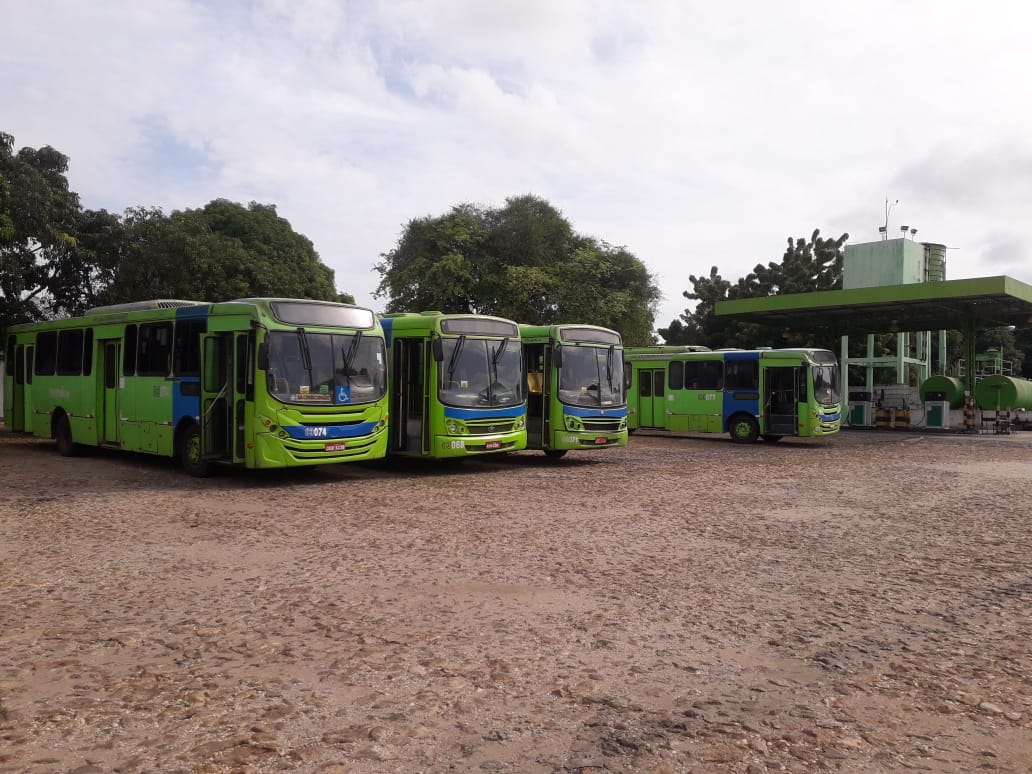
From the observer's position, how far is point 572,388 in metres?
17.4

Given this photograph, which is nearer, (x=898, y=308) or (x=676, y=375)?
(x=676, y=375)

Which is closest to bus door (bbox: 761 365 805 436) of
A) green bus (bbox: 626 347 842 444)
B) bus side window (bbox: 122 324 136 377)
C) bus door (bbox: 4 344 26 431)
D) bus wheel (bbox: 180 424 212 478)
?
green bus (bbox: 626 347 842 444)

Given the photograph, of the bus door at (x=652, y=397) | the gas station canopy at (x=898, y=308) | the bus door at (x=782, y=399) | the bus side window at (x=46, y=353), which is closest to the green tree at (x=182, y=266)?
the bus side window at (x=46, y=353)

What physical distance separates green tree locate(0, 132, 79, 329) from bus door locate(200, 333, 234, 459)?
8.26m

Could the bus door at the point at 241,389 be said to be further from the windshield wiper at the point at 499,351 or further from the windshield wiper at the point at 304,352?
the windshield wiper at the point at 499,351

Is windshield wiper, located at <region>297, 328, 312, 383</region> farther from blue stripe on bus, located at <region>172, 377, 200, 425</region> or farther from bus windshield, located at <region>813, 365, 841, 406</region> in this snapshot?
bus windshield, located at <region>813, 365, 841, 406</region>

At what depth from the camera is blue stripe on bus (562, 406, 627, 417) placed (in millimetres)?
17359

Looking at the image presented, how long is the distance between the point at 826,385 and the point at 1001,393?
1337cm

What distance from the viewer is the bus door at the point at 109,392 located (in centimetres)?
1611

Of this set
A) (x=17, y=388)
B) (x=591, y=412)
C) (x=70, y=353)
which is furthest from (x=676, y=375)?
(x=17, y=388)

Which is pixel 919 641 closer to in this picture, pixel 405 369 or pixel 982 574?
pixel 982 574

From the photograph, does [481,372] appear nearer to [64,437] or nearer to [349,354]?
[349,354]

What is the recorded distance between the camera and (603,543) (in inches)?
349

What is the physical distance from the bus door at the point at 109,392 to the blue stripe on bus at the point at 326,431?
4860 mm
